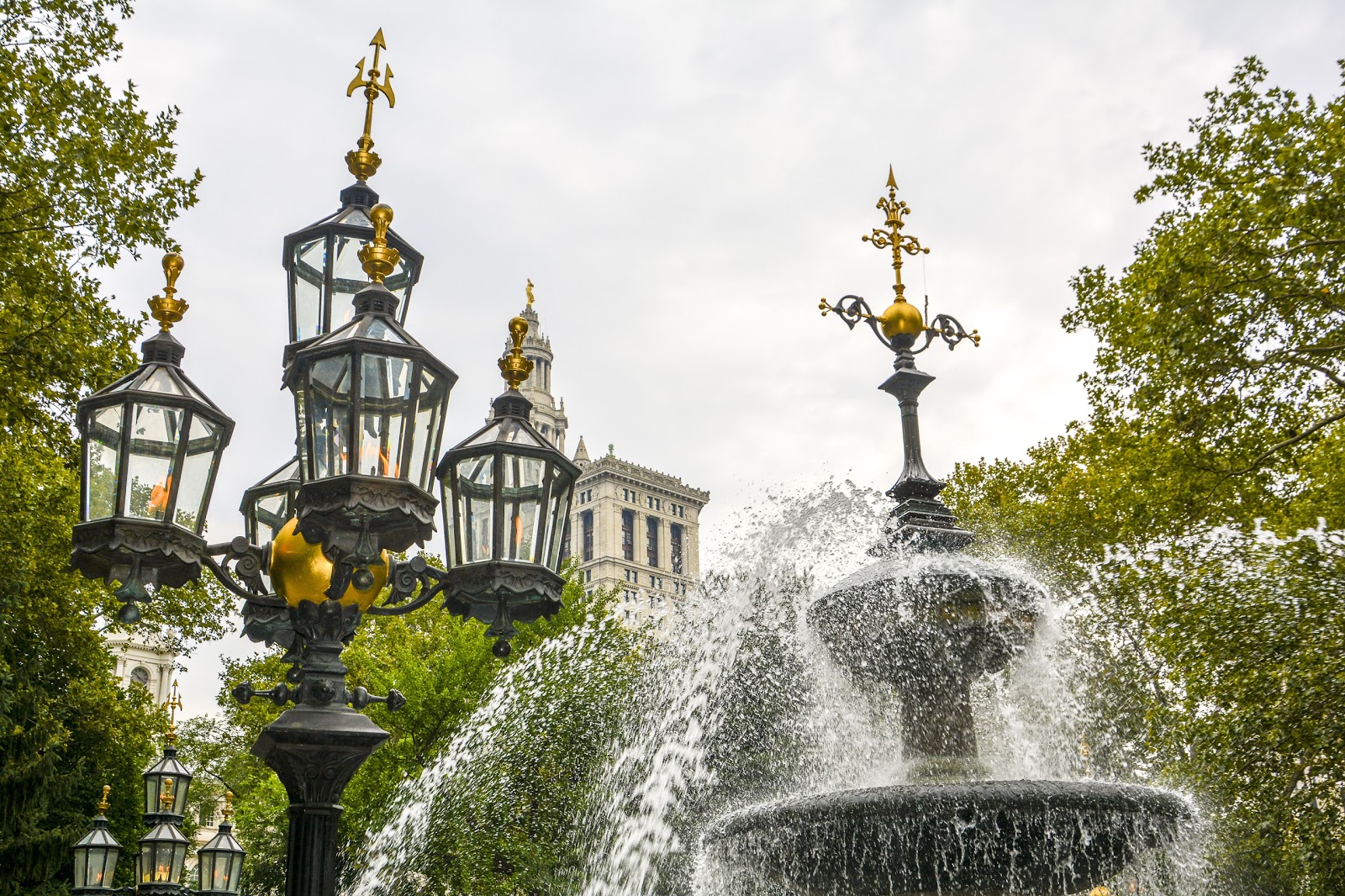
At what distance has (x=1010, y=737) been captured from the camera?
54.1 ft

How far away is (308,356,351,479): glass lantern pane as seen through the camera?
555 centimetres

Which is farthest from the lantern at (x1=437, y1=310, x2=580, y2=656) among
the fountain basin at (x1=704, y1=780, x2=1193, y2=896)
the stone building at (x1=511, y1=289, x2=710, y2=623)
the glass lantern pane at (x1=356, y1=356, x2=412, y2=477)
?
the stone building at (x1=511, y1=289, x2=710, y2=623)

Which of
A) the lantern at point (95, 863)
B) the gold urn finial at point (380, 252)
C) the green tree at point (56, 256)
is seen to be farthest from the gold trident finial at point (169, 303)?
the lantern at point (95, 863)

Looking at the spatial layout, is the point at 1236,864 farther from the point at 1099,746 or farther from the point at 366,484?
the point at 366,484

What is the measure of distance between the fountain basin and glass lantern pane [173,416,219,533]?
4.26 meters

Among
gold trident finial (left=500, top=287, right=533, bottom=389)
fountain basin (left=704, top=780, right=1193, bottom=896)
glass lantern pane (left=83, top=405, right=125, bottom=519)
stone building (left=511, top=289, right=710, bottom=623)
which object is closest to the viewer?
glass lantern pane (left=83, top=405, right=125, bottom=519)

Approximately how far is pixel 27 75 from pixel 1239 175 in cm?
1650

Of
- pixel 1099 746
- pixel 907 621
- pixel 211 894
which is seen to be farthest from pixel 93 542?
pixel 1099 746

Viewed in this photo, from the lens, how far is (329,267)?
7730mm

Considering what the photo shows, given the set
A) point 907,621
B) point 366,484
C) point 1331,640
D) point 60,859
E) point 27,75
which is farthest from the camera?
point 60,859

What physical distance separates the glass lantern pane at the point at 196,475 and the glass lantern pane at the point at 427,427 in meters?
1.21

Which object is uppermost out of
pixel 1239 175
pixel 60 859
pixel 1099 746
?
pixel 1239 175

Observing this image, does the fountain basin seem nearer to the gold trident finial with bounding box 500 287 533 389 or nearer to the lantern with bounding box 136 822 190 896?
the gold trident finial with bounding box 500 287 533 389

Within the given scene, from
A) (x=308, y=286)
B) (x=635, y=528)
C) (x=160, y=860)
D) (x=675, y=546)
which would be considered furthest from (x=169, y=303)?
(x=675, y=546)
